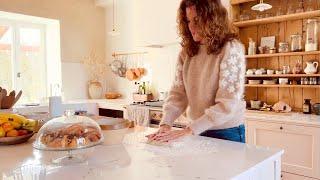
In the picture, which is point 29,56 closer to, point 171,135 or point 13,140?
point 13,140

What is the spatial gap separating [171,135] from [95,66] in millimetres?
3534

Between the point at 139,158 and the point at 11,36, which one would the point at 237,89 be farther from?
the point at 11,36

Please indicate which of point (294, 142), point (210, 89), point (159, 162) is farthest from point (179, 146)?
point (294, 142)

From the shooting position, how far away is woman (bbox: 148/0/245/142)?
1255mm

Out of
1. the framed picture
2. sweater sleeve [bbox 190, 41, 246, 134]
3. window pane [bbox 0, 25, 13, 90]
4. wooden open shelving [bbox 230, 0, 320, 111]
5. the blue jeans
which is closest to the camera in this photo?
sweater sleeve [bbox 190, 41, 246, 134]

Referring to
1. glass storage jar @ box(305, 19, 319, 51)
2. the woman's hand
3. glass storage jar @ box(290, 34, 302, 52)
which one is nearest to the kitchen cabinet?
glass storage jar @ box(290, 34, 302, 52)

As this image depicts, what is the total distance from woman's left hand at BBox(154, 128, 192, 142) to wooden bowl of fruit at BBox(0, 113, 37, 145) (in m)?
0.63

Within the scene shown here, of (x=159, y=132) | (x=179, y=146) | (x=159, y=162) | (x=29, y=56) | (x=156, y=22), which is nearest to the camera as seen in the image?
(x=159, y=162)

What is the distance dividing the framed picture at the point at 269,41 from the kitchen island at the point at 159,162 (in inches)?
79.3

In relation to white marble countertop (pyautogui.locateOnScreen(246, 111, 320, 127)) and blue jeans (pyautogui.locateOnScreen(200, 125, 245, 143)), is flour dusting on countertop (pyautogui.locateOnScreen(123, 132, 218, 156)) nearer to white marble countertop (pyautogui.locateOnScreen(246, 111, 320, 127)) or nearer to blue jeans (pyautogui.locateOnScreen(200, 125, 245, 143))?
blue jeans (pyautogui.locateOnScreen(200, 125, 245, 143))

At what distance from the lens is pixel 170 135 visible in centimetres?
122

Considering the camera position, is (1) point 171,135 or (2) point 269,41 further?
(2) point 269,41

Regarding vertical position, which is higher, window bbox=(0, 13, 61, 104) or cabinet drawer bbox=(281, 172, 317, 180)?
window bbox=(0, 13, 61, 104)

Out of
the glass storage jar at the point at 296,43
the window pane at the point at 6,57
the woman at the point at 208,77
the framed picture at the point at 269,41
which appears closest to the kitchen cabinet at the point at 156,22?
the framed picture at the point at 269,41
